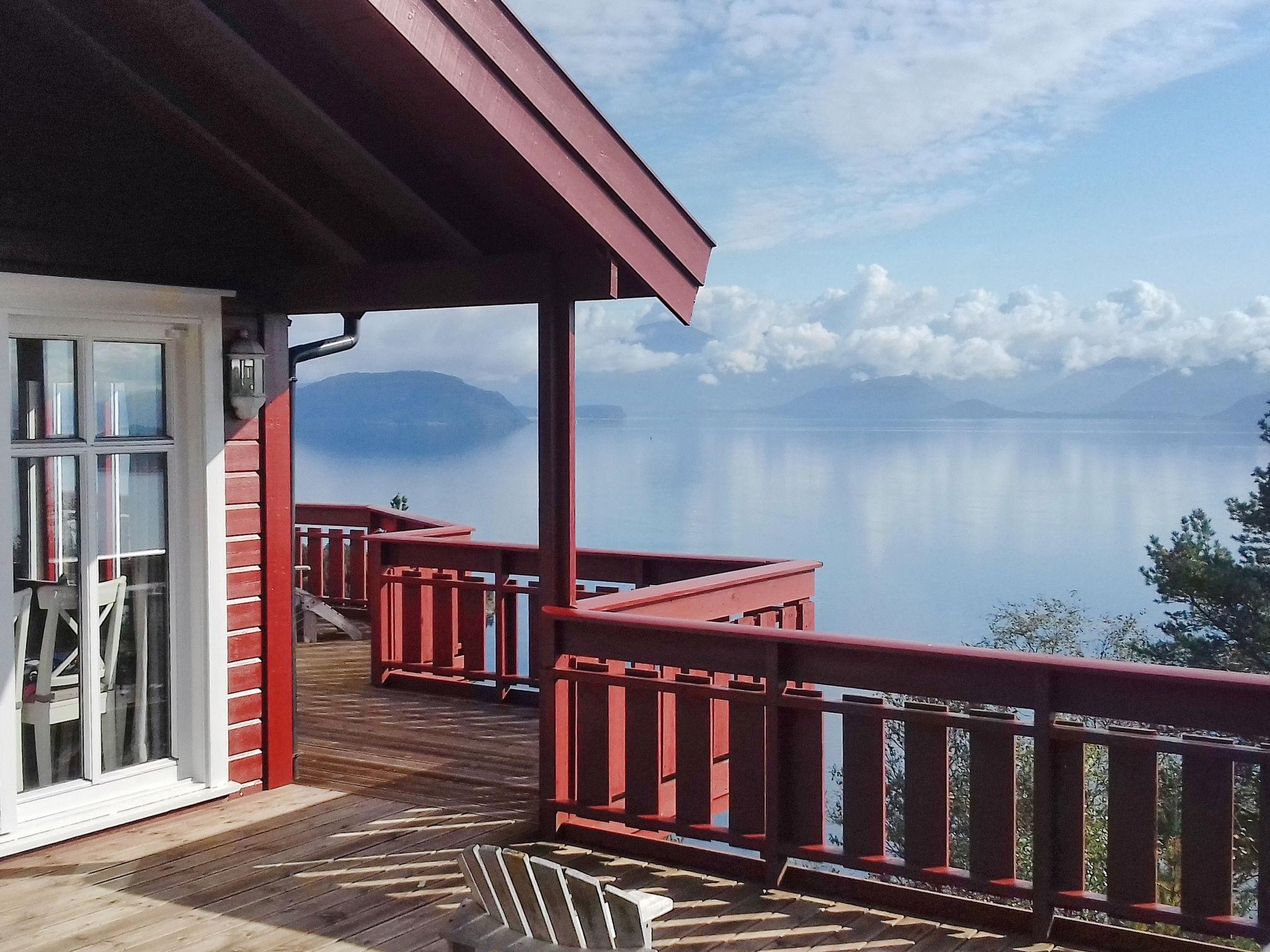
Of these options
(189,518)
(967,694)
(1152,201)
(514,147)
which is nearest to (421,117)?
(514,147)

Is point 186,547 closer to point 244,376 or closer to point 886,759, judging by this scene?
point 244,376

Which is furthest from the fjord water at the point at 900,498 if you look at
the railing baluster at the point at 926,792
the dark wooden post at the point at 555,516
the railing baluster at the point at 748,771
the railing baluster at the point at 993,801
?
the railing baluster at the point at 993,801

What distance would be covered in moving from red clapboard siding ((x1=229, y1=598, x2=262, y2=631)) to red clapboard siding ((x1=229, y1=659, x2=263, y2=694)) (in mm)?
173

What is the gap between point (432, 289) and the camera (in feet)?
17.6

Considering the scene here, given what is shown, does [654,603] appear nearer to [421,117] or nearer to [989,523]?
[421,117]

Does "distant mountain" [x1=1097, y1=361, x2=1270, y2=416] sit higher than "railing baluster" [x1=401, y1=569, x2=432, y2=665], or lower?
higher

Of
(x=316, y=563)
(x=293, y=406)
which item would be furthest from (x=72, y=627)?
(x=316, y=563)

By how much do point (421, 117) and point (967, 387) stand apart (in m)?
88.8

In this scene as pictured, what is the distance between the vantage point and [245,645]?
229 inches

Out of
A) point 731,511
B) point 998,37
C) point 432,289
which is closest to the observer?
point 432,289

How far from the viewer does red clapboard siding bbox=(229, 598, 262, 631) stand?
576 cm

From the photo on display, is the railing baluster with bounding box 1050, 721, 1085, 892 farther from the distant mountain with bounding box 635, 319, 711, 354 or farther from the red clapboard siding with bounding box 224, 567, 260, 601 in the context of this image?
the distant mountain with bounding box 635, 319, 711, 354

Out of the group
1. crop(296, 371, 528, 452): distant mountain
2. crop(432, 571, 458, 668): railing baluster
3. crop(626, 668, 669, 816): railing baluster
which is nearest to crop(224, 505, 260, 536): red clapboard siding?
crop(626, 668, 669, 816): railing baluster

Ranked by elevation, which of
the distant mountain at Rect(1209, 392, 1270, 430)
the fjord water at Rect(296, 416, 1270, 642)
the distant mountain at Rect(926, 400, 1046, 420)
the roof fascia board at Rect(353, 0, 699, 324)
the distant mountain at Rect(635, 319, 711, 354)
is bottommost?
the fjord water at Rect(296, 416, 1270, 642)
